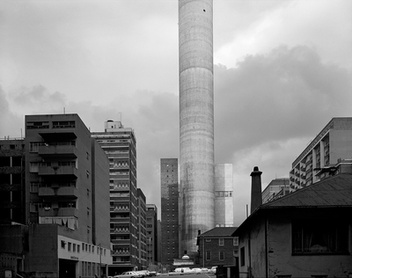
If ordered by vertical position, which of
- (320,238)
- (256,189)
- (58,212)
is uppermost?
(256,189)

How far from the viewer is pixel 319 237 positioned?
1994 centimetres

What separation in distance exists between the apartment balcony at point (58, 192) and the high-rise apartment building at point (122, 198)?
43.5 meters

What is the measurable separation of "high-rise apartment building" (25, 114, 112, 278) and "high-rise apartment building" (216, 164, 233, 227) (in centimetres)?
9590

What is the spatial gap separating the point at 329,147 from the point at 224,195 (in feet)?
236

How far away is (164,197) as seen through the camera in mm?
193625

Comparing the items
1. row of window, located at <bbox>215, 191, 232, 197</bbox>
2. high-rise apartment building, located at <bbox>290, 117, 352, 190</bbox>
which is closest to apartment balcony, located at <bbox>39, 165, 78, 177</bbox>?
high-rise apartment building, located at <bbox>290, 117, 352, 190</bbox>

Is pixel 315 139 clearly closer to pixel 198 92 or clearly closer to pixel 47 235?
pixel 198 92

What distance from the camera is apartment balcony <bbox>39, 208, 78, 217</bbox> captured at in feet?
173

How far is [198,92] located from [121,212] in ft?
146

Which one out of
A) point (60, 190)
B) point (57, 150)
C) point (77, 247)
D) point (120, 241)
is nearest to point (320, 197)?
point (60, 190)

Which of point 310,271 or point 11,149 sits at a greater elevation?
point 11,149

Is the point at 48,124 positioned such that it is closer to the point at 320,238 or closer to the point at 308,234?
the point at 308,234
